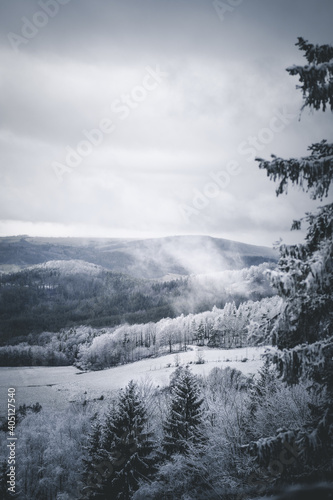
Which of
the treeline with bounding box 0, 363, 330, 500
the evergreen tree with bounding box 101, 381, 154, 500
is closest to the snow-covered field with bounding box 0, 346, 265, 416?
the treeline with bounding box 0, 363, 330, 500

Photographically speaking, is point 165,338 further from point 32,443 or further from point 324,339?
point 324,339

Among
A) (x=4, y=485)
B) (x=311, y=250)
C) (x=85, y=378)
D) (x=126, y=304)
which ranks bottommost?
(x=126, y=304)

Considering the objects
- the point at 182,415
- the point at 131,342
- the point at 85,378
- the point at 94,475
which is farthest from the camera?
the point at 131,342

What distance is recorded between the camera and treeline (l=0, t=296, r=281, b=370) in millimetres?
77312

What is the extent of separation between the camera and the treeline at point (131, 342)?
77312 millimetres

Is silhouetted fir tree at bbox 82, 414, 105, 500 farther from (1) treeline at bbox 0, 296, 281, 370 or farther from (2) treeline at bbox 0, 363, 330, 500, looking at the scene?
(1) treeline at bbox 0, 296, 281, 370

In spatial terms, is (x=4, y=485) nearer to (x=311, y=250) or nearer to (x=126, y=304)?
(x=311, y=250)

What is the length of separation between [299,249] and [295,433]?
3.68 metres

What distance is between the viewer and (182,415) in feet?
61.4

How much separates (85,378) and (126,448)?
47720mm

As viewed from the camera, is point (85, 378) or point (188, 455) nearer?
point (188, 455)

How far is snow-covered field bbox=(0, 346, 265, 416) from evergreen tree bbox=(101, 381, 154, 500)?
21.7 meters

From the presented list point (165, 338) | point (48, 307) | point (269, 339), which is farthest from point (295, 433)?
point (48, 307)

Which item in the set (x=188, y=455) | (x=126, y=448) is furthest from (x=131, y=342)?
(x=188, y=455)
